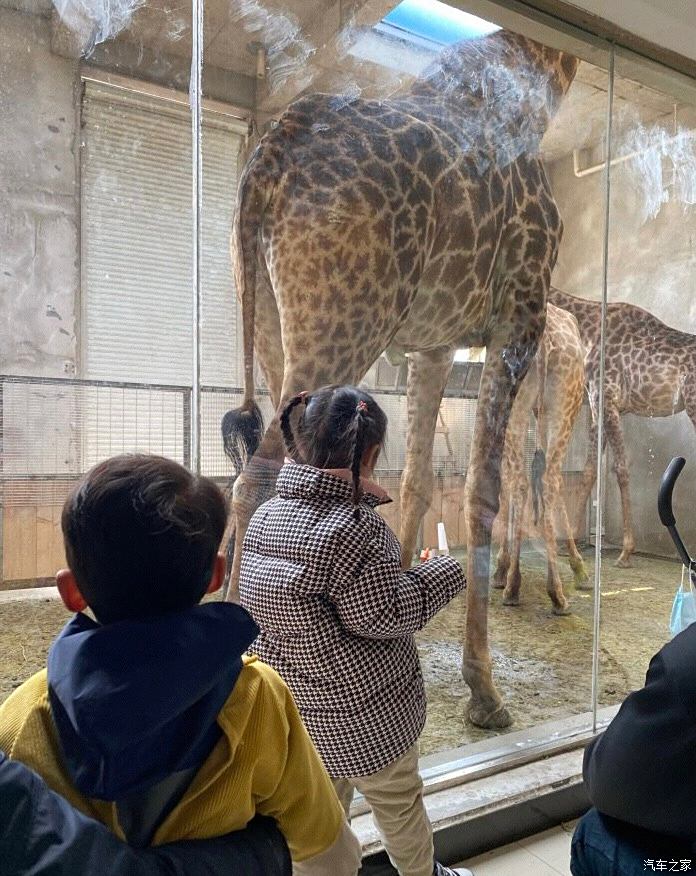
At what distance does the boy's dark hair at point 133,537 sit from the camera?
2.26 ft

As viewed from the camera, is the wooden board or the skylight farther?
the skylight

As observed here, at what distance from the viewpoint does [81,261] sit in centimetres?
123

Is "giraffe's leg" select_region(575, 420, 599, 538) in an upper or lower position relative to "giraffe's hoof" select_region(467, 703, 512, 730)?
upper

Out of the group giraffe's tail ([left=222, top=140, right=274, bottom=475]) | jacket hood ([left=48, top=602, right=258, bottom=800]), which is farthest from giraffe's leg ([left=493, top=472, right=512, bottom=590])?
jacket hood ([left=48, top=602, right=258, bottom=800])

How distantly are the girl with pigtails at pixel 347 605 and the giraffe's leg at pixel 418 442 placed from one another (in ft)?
1.47

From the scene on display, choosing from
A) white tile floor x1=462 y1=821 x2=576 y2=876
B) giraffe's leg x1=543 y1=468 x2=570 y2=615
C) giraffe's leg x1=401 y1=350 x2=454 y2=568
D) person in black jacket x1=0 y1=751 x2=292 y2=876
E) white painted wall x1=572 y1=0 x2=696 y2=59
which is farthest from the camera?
giraffe's leg x1=543 y1=468 x2=570 y2=615

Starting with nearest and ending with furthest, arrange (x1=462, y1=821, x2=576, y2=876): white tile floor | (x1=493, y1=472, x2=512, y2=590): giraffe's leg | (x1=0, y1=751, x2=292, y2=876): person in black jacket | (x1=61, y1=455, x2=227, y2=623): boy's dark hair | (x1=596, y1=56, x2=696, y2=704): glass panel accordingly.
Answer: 1. (x1=0, y1=751, x2=292, y2=876): person in black jacket
2. (x1=61, y1=455, x2=227, y2=623): boy's dark hair
3. (x1=462, y1=821, x2=576, y2=876): white tile floor
4. (x1=493, y1=472, x2=512, y2=590): giraffe's leg
5. (x1=596, y1=56, x2=696, y2=704): glass panel

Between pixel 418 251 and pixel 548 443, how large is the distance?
0.70 metres

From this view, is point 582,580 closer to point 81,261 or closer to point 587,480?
point 587,480

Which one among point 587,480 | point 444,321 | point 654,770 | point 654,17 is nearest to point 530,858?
point 654,770

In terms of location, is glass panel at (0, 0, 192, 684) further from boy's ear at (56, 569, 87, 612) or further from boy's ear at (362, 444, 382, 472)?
boy's ear at (56, 569, 87, 612)

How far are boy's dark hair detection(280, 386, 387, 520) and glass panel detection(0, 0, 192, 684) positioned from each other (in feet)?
0.78

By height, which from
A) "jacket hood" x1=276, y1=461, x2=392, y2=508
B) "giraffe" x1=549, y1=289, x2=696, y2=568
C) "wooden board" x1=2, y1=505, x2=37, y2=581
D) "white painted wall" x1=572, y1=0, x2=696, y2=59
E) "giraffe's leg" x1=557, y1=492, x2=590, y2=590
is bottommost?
"giraffe's leg" x1=557, y1=492, x2=590, y2=590

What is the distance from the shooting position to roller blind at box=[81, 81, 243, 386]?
124cm
